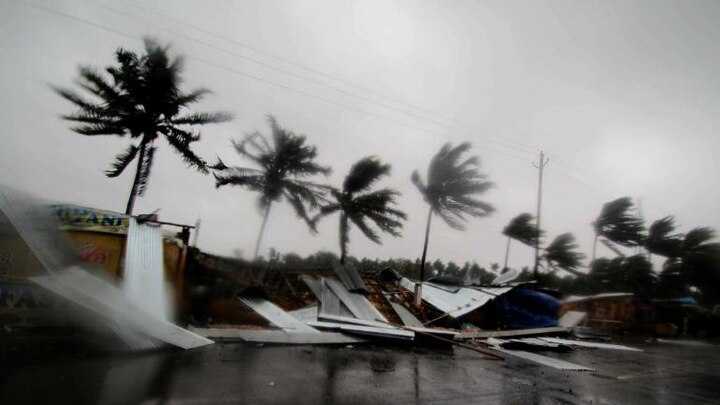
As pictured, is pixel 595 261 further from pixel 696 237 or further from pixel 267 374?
pixel 267 374

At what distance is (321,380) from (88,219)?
6.06 m

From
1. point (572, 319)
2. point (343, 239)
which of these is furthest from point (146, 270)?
point (572, 319)

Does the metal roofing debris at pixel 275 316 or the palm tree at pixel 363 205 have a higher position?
the palm tree at pixel 363 205

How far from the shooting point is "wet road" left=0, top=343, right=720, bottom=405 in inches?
153

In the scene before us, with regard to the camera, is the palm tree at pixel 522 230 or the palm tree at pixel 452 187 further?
the palm tree at pixel 522 230

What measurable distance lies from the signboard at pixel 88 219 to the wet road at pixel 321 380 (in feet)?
10.3

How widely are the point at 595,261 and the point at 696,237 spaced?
984 centimetres

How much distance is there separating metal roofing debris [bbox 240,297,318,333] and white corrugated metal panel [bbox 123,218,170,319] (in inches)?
76.8

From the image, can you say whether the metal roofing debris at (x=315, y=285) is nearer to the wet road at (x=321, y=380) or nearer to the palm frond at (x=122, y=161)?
the wet road at (x=321, y=380)

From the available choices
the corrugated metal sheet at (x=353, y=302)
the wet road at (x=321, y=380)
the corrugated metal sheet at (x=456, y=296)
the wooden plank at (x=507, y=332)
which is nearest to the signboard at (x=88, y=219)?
the wet road at (x=321, y=380)

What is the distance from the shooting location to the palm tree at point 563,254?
27438 millimetres

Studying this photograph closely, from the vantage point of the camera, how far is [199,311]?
28.7 feet

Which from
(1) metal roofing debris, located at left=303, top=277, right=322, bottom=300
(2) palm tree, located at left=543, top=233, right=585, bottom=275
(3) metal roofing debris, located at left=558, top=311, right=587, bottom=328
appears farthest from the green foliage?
(2) palm tree, located at left=543, top=233, right=585, bottom=275

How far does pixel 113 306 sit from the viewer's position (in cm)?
594
